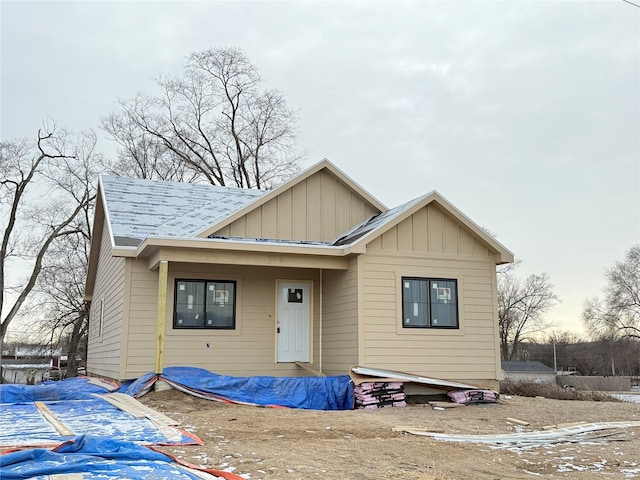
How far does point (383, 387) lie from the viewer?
37.1 ft

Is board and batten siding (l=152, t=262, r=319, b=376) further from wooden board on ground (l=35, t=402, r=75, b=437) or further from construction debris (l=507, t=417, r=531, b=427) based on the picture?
construction debris (l=507, t=417, r=531, b=427)

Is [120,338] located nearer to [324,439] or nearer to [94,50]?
[324,439]

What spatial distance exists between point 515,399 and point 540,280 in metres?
39.8

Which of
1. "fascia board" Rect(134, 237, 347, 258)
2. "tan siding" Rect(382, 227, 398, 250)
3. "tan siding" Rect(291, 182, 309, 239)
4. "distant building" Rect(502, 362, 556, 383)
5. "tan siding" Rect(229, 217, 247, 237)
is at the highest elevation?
"tan siding" Rect(291, 182, 309, 239)

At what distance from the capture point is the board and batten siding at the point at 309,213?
13008 mm

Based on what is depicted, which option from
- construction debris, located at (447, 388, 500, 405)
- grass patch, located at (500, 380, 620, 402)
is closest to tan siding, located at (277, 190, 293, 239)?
construction debris, located at (447, 388, 500, 405)

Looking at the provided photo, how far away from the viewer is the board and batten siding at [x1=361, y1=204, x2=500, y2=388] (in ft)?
38.8

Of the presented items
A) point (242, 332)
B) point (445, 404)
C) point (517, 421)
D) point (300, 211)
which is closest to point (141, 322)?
point (242, 332)

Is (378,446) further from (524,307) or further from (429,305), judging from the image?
(524,307)

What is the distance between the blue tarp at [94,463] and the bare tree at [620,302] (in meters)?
52.4

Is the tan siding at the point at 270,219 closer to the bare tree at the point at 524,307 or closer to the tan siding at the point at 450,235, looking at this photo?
the tan siding at the point at 450,235

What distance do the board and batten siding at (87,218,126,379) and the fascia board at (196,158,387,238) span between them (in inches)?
83.1

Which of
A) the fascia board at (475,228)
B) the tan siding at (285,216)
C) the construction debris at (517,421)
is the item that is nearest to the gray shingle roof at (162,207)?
the tan siding at (285,216)

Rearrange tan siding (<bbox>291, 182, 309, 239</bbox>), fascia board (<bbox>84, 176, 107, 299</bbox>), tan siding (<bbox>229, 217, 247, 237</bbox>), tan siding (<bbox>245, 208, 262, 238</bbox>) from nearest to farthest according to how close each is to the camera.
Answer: tan siding (<bbox>229, 217, 247, 237</bbox>) → tan siding (<bbox>245, 208, 262, 238</bbox>) → tan siding (<bbox>291, 182, 309, 239</bbox>) → fascia board (<bbox>84, 176, 107, 299</bbox>)
